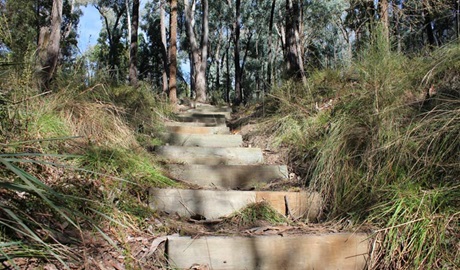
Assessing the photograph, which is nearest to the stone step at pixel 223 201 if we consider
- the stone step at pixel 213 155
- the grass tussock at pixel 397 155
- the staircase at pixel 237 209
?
the staircase at pixel 237 209

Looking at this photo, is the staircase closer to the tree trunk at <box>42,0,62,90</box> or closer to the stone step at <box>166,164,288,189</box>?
the stone step at <box>166,164,288,189</box>

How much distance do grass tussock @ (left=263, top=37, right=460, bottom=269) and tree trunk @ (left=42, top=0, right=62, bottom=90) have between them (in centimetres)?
240

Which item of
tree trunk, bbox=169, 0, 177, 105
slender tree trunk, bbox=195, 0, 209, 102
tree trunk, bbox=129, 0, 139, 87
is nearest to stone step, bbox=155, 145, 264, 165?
tree trunk, bbox=169, 0, 177, 105

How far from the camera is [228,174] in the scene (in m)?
3.42

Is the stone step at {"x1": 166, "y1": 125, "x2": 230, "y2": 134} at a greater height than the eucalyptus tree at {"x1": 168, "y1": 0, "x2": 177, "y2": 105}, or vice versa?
the eucalyptus tree at {"x1": 168, "y1": 0, "x2": 177, "y2": 105}

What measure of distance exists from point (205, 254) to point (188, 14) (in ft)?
43.2

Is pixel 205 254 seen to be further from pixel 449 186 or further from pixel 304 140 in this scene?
pixel 304 140

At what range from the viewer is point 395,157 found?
2387mm

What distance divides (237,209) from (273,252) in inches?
27.8

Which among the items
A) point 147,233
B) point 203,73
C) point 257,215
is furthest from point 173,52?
point 147,233

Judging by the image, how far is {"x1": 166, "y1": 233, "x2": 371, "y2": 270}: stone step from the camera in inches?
82.5

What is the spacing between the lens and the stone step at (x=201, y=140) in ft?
14.5

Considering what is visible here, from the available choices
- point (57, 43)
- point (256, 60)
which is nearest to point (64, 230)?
point (57, 43)

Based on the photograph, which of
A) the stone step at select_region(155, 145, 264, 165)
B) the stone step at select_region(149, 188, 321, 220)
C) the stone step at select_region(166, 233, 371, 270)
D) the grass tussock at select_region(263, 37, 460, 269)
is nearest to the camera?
the grass tussock at select_region(263, 37, 460, 269)
